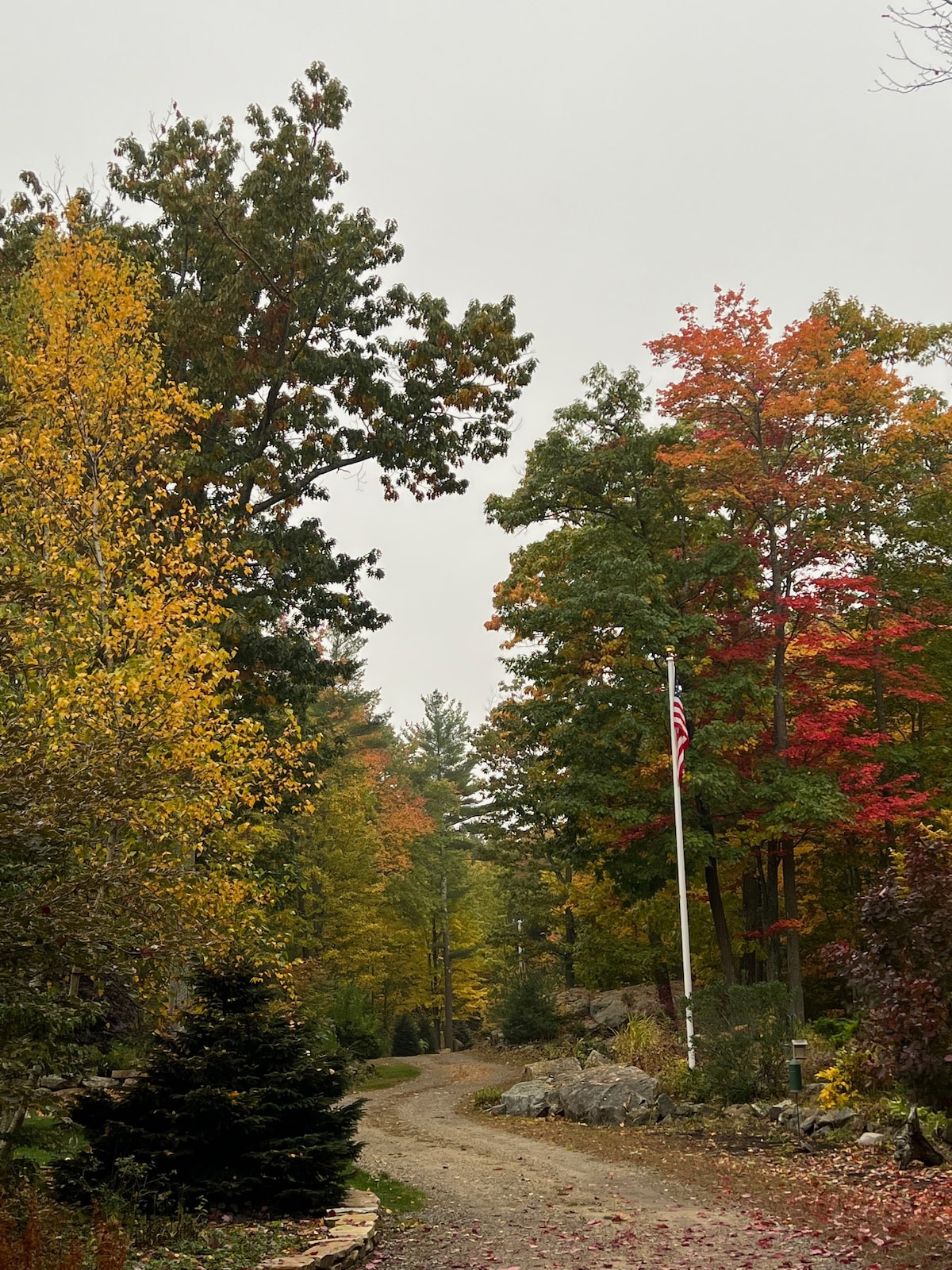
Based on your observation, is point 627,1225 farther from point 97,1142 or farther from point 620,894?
point 620,894

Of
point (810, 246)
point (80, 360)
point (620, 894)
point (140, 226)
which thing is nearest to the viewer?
point (80, 360)

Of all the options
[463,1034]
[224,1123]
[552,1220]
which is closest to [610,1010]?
[552,1220]

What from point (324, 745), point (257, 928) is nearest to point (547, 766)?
point (324, 745)

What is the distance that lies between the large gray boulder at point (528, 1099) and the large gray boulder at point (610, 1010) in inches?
279

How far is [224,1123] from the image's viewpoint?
23.8ft

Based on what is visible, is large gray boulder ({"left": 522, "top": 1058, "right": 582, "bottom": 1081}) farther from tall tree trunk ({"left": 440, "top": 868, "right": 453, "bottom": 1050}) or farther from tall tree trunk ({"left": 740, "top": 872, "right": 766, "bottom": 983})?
tall tree trunk ({"left": 440, "top": 868, "right": 453, "bottom": 1050})

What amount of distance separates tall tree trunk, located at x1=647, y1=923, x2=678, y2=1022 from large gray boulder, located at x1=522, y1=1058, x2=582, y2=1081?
3912mm

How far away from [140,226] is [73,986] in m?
13.2

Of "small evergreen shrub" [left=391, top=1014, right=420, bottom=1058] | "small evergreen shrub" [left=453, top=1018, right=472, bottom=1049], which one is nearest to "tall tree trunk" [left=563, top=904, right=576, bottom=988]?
"small evergreen shrub" [left=391, top=1014, right=420, bottom=1058]

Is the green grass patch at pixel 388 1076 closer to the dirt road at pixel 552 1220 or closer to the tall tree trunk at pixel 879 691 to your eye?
the dirt road at pixel 552 1220

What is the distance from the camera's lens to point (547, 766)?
1908cm

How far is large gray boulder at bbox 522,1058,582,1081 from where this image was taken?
16.3 meters

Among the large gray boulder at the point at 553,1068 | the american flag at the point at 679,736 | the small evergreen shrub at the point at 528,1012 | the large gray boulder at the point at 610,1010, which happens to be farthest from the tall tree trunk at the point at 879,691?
the small evergreen shrub at the point at 528,1012

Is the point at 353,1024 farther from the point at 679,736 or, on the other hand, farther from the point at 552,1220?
the point at 552,1220
